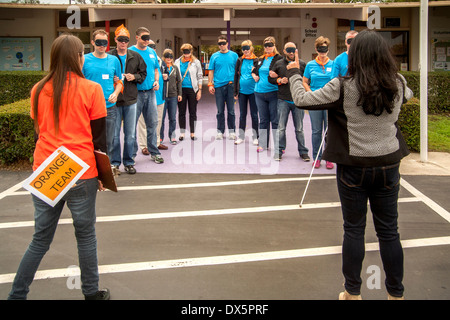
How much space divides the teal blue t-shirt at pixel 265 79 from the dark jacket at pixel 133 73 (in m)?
2.23

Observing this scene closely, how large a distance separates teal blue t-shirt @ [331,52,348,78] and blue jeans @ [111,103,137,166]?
3.28m

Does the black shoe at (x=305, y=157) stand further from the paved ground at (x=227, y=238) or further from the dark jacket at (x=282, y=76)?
the dark jacket at (x=282, y=76)

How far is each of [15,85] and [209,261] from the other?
12.8 meters

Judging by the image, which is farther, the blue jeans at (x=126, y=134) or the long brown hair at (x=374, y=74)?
the blue jeans at (x=126, y=134)

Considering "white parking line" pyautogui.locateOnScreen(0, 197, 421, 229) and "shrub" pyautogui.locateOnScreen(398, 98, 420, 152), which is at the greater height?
"shrub" pyautogui.locateOnScreen(398, 98, 420, 152)

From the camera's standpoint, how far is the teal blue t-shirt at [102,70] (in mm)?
7141

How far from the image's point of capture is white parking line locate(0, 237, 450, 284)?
14.1 ft

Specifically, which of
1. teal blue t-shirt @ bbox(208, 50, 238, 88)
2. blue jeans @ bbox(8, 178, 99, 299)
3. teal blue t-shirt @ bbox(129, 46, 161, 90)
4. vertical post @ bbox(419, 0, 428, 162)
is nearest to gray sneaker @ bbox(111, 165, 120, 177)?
teal blue t-shirt @ bbox(129, 46, 161, 90)

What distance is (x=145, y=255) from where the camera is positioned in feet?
15.4

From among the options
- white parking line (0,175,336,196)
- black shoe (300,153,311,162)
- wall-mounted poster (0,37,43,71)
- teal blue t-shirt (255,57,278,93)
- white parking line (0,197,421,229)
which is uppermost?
wall-mounted poster (0,37,43,71)

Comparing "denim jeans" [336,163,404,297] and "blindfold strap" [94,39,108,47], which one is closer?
"denim jeans" [336,163,404,297]

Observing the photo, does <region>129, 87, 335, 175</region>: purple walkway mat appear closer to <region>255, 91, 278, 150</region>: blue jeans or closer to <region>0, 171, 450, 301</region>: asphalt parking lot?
<region>255, 91, 278, 150</region>: blue jeans

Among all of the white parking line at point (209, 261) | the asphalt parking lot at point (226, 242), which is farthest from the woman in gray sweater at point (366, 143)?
the white parking line at point (209, 261)
